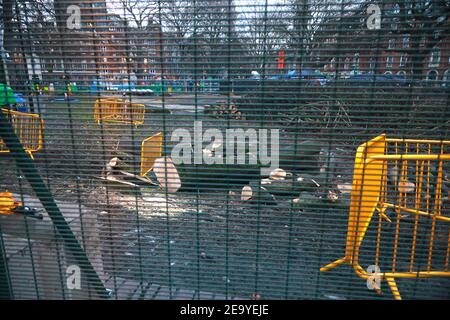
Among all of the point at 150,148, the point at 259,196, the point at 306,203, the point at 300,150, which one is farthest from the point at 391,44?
the point at 150,148

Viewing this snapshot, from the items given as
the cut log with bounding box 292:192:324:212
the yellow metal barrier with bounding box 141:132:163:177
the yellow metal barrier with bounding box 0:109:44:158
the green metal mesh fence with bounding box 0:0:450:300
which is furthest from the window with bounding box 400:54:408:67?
the yellow metal barrier with bounding box 0:109:44:158

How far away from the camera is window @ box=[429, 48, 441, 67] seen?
1818mm

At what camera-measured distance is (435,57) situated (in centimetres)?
187

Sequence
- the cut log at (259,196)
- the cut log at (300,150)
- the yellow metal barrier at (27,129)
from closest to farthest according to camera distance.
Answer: the cut log at (300,150), the cut log at (259,196), the yellow metal barrier at (27,129)

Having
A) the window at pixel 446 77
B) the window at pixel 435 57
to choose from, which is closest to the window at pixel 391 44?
the window at pixel 435 57

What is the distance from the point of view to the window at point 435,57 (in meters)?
1.82

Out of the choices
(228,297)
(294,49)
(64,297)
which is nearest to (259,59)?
(294,49)

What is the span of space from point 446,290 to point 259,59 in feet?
7.67

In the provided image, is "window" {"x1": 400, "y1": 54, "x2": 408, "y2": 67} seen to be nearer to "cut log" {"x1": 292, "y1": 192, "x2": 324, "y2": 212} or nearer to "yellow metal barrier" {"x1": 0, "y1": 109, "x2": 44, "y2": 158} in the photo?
"cut log" {"x1": 292, "y1": 192, "x2": 324, "y2": 212}

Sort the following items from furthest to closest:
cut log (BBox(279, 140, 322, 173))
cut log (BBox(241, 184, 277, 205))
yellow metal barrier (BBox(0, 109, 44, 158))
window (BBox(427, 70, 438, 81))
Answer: yellow metal barrier (BBox(0, 109, 44, 158)) → cut log (BBox(241, 184, 277, 205)) → cut log (BBox(279, 140, 322, 173)) → window (BBox(427, 70, 438, 81))

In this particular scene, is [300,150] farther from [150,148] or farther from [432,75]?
[150,148]

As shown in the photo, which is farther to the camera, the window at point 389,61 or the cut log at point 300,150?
the cut log at point 300,150

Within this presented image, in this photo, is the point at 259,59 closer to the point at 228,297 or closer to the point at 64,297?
the point at 228,297

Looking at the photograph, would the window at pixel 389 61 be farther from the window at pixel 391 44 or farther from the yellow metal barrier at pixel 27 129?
the yellow metal barrier at pixel 27 129
